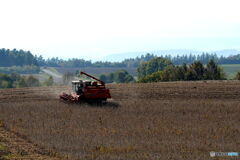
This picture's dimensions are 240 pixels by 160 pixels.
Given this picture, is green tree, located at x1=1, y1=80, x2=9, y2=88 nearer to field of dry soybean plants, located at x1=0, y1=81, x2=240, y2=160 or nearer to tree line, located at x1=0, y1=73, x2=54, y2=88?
tree line, located at x1=0, y1=73, x2=54, y2=88

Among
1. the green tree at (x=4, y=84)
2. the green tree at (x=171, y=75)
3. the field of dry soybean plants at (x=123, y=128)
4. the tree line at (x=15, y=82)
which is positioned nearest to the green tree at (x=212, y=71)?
the green tree at (x=171, y=75)

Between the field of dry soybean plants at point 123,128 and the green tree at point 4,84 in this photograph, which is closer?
the field of dry soybean plants at point 123,128

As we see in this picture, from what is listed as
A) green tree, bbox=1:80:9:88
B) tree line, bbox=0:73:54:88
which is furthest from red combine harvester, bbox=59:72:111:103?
green tree, bbox=1:80:9:88

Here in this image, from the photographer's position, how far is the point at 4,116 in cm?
2270

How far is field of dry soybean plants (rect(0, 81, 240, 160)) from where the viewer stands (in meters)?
13.8

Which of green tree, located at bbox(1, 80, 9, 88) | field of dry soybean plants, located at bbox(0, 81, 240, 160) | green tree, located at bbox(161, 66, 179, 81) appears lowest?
green tree, located at bbox(1, 80, 9, 88)

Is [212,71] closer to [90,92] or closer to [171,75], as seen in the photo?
→ [171,75]

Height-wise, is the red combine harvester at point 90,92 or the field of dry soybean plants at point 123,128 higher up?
the red combine harvester at point 90,92

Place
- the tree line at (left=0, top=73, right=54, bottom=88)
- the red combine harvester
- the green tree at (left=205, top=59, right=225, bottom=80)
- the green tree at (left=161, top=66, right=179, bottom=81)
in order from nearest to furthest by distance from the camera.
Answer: the red combine harvester
the green tree at (left=205, top=59, right=225, bottom=80)
the green tree at (left=161, top=66, right=179, bottom=81)
the tree line at (left=0, top=73, right=54, bottom=88)

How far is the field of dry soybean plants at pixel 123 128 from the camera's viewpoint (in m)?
13.8

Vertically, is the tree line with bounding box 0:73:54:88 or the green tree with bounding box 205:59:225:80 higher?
the green tree with bounding box 205:59:225:80

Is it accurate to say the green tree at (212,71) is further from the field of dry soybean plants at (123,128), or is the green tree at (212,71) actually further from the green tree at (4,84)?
the green tree at (4,84)

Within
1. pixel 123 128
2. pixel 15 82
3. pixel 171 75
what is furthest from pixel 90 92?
pixel 15 82

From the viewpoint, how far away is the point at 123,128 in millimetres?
18422
